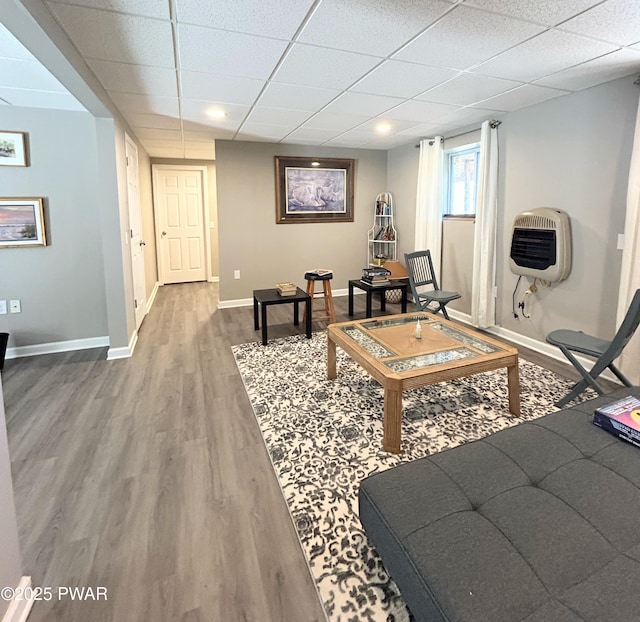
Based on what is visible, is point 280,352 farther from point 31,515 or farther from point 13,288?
point 13,288

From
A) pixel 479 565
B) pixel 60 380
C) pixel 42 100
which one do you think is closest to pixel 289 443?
pixel 479 565

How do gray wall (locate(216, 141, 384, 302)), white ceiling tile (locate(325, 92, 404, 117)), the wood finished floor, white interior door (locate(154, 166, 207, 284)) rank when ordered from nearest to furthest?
the wood finished floor → white ceiling tile (locate(325, 92, 404, 117)) → gray wall (locate(216, 141, 384, 302)) → white interior door (locate(154, 166, 207, 284))

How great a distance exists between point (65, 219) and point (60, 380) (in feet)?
4.84

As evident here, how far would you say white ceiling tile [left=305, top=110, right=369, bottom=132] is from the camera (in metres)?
3.85

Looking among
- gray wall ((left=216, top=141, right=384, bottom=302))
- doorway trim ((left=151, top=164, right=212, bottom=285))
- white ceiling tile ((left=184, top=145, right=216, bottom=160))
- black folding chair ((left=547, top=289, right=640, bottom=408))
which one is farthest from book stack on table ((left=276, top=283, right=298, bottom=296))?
doorway trim ((left=151, top=164, right=212, bottom=285))

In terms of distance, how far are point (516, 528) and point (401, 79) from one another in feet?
9.34

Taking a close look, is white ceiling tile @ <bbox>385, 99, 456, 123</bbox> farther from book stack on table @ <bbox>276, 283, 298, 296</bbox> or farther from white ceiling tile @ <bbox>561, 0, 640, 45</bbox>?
book stack on table @ <bbox>276, 283, 298, 296</bbox>

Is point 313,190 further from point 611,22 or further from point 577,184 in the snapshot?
point 611,22

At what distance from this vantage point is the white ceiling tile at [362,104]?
325 cm

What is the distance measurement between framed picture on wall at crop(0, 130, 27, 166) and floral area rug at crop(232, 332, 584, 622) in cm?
248

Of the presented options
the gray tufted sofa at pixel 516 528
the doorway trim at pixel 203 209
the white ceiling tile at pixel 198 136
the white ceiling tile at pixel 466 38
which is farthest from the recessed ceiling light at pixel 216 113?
the gray tufted sofa at pixel 516 528

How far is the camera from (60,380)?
3135 millimetres

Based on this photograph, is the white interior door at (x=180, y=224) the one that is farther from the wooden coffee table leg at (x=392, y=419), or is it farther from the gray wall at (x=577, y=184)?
the wooden coffee table leg at (x=392, y=419)

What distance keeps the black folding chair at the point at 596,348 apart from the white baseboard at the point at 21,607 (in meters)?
2.92
